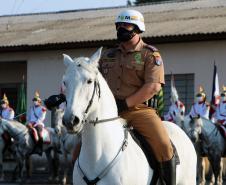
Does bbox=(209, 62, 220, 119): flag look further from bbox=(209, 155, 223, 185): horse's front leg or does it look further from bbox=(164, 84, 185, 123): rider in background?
bbox=(209, 155, 223, 185): horse's front leg

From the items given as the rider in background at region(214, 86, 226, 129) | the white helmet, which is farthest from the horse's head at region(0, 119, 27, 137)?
the white helmet

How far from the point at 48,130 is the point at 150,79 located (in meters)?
19.2

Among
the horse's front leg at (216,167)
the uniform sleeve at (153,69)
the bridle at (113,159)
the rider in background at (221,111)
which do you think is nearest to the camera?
the bridle at (113,159)

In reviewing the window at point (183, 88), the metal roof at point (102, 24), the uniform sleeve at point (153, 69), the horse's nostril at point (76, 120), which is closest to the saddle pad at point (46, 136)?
the window at point (183, 88)

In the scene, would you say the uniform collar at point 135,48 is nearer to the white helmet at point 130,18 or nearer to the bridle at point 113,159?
the white helmet at point 130,18

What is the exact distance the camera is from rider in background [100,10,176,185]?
288 inches

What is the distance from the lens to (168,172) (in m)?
7.47

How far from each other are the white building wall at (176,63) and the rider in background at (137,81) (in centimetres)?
2047

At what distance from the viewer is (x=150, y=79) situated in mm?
7289

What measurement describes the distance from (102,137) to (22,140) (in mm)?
19196

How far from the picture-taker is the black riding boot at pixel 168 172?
7391 mm

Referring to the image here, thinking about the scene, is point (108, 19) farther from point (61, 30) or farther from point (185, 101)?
point (185, 101)

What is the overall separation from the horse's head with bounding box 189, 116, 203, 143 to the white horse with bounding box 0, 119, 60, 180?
568 cm

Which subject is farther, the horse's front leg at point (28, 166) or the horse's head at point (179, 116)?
the horse's front leg at point (28, 166)
